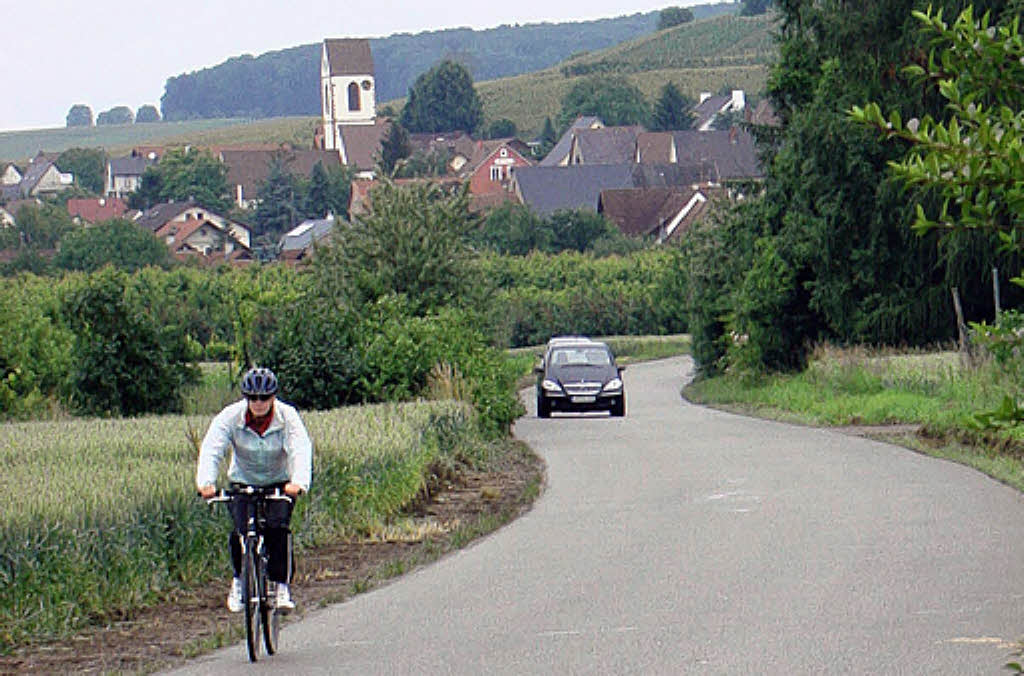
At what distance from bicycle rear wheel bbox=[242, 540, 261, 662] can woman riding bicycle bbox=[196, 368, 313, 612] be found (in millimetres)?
113

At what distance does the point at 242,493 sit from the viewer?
1083 centimetres

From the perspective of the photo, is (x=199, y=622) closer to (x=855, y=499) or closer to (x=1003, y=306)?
(x=855, y=499)

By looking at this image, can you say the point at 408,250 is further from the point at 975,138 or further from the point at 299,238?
the point at 299,238

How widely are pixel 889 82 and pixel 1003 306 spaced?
552cm

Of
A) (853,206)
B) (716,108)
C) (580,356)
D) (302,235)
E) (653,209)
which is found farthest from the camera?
(716,108)

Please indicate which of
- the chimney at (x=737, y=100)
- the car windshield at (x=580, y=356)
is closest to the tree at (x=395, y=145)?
the chimney at (x=737, y=100)

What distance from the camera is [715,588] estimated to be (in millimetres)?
13062

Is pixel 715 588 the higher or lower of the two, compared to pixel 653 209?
higher

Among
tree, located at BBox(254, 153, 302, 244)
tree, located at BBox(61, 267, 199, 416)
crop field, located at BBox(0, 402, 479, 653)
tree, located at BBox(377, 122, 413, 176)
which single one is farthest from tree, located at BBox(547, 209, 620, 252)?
crop field, located at BBox(0, 402, 479, 653)

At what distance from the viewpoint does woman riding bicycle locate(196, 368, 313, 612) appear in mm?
10805

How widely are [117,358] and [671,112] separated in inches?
6402

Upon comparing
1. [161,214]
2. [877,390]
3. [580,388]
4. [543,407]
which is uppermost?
[877,390]

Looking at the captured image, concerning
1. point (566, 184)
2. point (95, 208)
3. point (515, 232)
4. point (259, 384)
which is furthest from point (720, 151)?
point (259, 384)

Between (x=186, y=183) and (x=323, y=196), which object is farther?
(x=186, y=183)
